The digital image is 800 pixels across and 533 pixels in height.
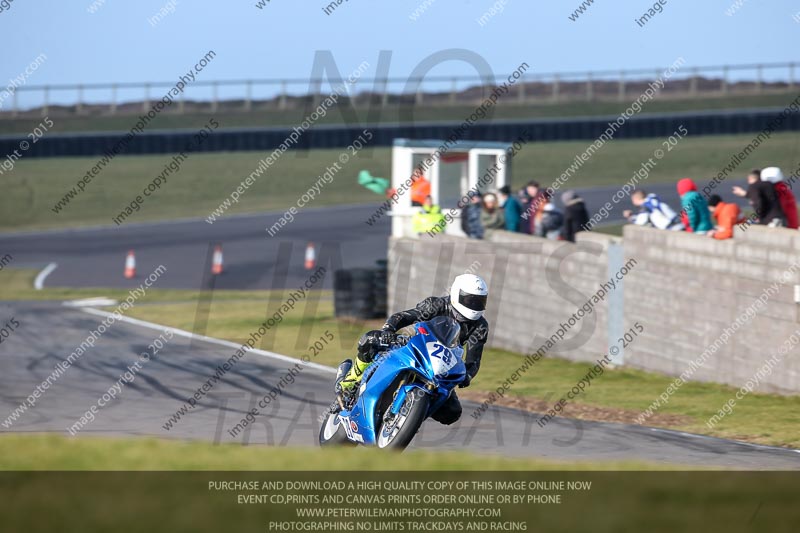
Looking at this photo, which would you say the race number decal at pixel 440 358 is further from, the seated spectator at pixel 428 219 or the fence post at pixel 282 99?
the fence post at pixel 282 99

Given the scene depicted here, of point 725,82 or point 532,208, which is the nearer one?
point 532,208

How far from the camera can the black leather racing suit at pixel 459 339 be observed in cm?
968

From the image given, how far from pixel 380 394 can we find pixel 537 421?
4345 millimetres

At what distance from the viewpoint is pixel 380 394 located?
9516 mm

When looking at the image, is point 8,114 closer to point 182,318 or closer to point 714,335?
point 182,318

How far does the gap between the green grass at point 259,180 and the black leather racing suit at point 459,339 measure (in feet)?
124

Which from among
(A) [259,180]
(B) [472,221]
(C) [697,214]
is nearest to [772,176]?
(C) [697,214]

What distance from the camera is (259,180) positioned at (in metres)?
54.3

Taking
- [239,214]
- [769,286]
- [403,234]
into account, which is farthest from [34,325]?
[239,214]

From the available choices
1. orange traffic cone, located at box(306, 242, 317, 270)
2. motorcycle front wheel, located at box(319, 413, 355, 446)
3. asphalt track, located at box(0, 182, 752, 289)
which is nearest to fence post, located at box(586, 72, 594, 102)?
asphalt track, located at box(0, 182, 752, 289)

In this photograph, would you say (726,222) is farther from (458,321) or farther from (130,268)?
(130,268)

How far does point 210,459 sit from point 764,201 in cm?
1087

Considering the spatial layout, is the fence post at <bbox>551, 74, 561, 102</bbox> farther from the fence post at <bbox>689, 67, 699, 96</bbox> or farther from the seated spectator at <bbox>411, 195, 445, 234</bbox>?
the seated spectator at <bbox>411, 195, 445, 234</bbox>
